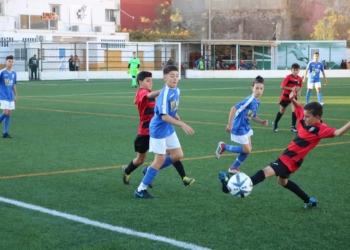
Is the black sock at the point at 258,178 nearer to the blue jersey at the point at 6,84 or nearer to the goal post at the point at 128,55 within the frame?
the blue jersey at the point at 6,84

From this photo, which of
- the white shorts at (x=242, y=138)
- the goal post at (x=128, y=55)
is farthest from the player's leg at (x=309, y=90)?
the goal post at (x=128, y=55)

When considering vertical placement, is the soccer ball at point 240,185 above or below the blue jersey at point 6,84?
below

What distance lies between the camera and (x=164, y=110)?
7797 millimetres

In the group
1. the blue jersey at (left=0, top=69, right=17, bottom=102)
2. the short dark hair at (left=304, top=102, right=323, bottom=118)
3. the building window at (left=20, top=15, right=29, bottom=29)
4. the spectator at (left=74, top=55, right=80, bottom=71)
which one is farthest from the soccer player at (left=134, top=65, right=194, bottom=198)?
the building window at (left=20, top=15, right=29, bottom=29)

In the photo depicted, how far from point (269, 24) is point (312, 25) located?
7.76 metres

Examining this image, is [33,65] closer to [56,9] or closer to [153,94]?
[56,9]

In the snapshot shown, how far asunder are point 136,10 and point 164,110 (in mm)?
76650

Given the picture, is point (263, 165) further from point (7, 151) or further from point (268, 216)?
point (7, 151)

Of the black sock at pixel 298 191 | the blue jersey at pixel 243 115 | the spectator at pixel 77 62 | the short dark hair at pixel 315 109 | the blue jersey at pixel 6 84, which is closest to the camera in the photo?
the short dark hair at pixel 315 109

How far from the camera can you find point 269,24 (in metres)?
80.5

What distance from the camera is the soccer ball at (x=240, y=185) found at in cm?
701

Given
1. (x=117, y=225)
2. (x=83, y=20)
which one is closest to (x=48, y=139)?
(x=117, y=225)

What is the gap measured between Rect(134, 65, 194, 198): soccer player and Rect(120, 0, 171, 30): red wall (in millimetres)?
74055

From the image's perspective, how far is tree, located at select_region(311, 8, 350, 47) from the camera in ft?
259
